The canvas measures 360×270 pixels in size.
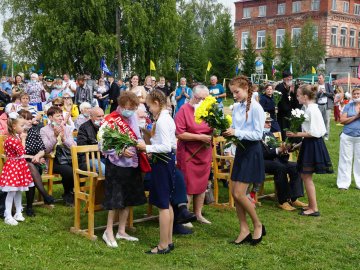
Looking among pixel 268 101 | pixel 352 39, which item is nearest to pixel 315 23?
pixel 352 39

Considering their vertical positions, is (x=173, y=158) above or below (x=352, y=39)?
below

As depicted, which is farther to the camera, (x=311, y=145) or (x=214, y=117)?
(x=311, y=145)

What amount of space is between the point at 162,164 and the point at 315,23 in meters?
A: 54.6

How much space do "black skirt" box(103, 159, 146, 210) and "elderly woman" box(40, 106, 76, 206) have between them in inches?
77.0

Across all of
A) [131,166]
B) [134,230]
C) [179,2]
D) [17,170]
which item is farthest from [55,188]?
[179,2]

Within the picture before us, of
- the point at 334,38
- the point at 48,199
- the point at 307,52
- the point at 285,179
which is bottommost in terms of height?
the point at 48,199

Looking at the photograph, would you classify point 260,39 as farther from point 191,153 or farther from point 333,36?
point 191,153

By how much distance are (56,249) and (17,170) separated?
5.18 ft

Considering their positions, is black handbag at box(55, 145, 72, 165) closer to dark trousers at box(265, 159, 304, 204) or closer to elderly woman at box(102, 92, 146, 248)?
elderly woman at box(102, 92, 146, 248)

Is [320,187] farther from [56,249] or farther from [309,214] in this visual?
[56,249]

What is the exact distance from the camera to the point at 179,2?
48844 mm

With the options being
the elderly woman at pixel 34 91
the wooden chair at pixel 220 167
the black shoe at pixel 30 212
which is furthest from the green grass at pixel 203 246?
the elderly woman at pixel 34 91

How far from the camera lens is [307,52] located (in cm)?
4647

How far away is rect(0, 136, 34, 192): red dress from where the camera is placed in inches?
261
